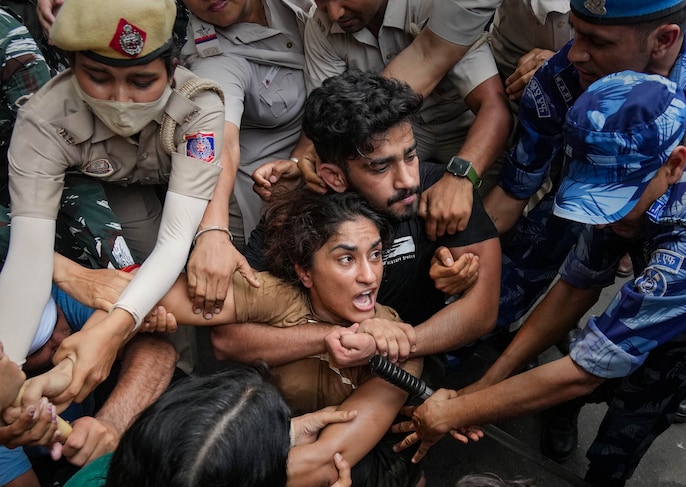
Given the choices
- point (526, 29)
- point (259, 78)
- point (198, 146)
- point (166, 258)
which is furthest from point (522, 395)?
point (259, 78)

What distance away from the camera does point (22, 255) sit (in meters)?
2.05

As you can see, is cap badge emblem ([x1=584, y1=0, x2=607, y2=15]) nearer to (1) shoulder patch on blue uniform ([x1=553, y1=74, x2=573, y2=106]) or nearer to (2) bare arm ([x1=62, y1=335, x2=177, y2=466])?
(1) shoulder patch on blue uniform ([x1=553, y1=74, x2=573, y2=106])

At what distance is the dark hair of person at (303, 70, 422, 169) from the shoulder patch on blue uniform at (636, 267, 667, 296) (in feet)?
3.18

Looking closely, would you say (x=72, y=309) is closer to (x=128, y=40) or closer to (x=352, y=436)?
(x=128, y=40)

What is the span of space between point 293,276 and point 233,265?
0.70 feet

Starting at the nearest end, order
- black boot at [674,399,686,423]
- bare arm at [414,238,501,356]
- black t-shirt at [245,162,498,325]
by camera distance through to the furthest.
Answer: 1. bare arm at [414,238,501,356]
2. black t-shirt at [245,162,498,325]
3. black boot at [674,399,686,423]

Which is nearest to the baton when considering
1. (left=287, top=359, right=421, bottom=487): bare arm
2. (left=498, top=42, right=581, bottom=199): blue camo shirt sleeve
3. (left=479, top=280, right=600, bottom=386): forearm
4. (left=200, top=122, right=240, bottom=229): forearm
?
(left=287, top=359, right=421, bottom=487): bare arm

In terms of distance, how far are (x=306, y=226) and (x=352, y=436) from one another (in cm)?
71

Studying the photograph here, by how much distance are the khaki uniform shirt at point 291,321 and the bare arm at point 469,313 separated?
18 cm

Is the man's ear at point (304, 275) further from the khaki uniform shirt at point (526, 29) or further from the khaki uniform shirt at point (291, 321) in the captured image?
the khaki uniform shirt at point (526, 29)

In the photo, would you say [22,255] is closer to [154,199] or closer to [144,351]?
[144,351]

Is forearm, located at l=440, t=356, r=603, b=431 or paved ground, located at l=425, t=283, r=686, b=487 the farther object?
paved ground, located at l=425, t=283, r=686, b=487

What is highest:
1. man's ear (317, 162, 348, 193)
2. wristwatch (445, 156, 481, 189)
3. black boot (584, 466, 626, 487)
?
wristwatch (445, 156, 481, 189)

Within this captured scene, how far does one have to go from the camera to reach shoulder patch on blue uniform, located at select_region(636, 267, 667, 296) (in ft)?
6.18
